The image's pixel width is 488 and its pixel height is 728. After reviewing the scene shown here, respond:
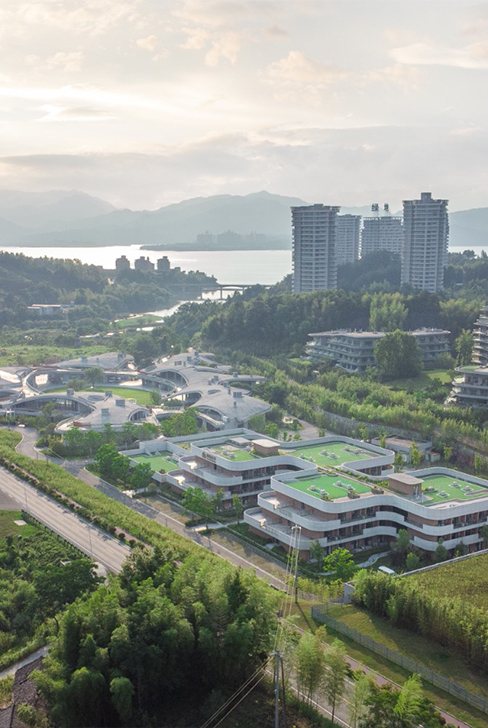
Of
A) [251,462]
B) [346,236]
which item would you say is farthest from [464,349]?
[346,236]

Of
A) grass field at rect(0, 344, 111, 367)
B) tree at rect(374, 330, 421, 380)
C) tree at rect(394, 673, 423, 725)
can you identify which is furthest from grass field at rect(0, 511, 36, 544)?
grass field at rect(0, 344, 111, 367)

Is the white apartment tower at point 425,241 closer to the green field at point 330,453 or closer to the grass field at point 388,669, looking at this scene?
the green field at point 330,453

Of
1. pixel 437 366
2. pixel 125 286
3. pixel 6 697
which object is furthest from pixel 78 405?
pixel 125 286

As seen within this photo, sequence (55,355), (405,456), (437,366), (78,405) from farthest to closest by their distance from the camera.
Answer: (55,355)
(437,366)
(78,405)
(405,456)

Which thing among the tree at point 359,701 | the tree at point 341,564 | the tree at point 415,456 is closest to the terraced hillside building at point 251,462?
the tree at point 415,456

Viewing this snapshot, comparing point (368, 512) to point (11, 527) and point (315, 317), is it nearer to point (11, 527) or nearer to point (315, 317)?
point (11, 527)

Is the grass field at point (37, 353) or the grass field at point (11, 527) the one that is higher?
the grass field at point (37, 353)

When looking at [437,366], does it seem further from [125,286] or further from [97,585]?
[125,286]
